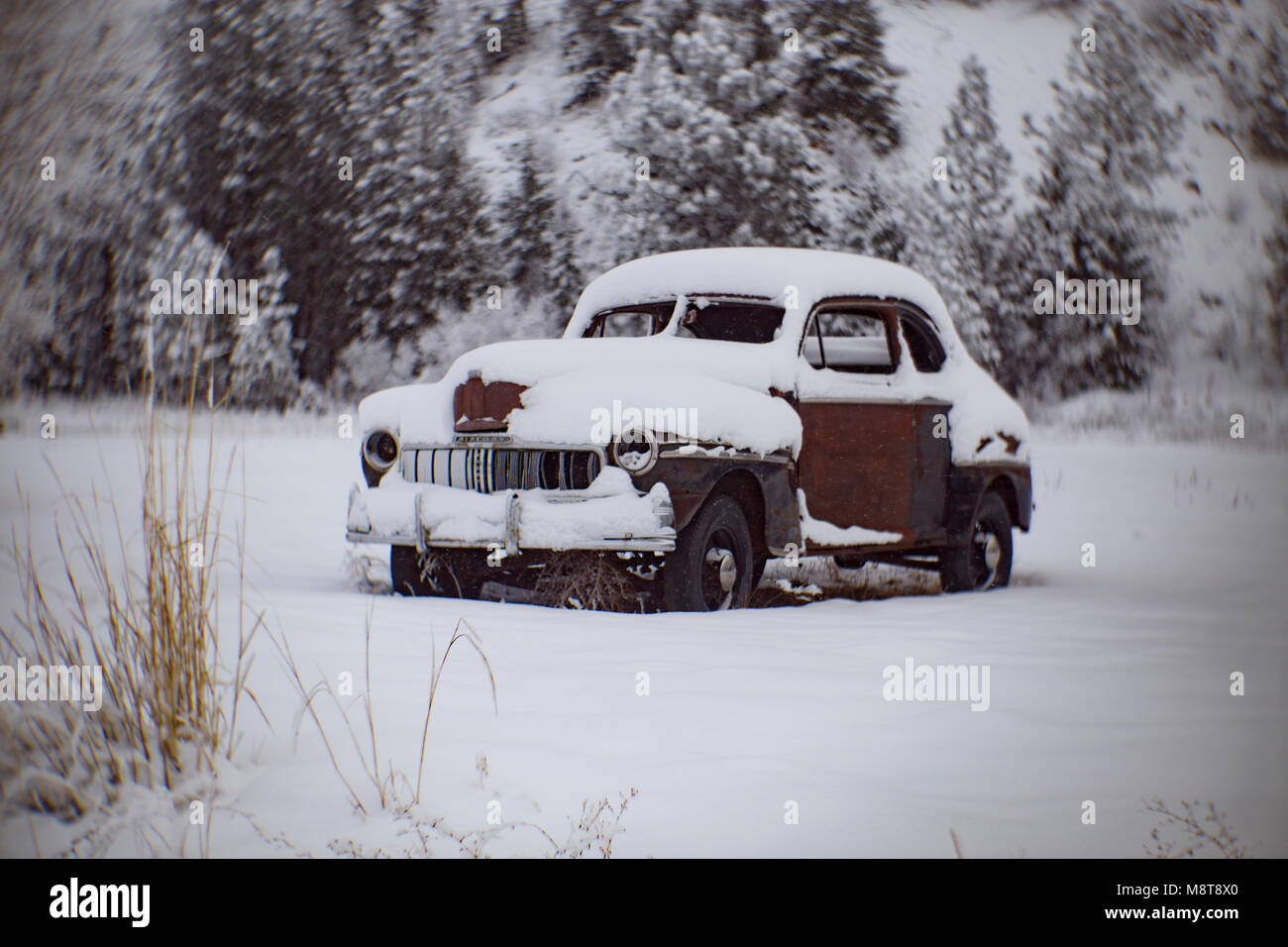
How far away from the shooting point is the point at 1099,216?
11.9 metres

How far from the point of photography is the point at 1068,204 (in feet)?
40.0

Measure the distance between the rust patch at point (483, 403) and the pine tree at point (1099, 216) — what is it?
3.56 m

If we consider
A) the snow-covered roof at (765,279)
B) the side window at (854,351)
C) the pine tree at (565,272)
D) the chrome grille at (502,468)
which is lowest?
the chrome grille at (502,468)

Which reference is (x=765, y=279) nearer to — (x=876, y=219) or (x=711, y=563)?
(x=711, y=563)

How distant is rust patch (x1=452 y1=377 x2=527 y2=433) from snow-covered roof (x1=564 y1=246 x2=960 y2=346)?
146 cm

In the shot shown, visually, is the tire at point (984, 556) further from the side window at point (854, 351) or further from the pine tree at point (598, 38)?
the pine tree at point (598, 38)

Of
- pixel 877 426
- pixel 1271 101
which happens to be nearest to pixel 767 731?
pixel 877 426

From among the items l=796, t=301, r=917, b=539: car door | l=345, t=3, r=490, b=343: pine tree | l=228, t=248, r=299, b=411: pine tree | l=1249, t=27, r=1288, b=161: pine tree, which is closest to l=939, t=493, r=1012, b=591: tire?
l=796, t=301, r=917, b=539: car door

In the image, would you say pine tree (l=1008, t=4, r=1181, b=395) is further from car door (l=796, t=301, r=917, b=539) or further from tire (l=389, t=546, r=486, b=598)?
tire (l=389, t=546, r=486, b=598)

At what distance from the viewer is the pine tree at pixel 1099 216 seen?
8.60 metres

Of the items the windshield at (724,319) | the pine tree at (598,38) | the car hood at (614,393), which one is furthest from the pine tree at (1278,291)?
the pine tree at (598,38)

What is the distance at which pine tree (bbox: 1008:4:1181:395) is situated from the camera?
860cm

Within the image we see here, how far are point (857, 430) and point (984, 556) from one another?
1.67 meters
